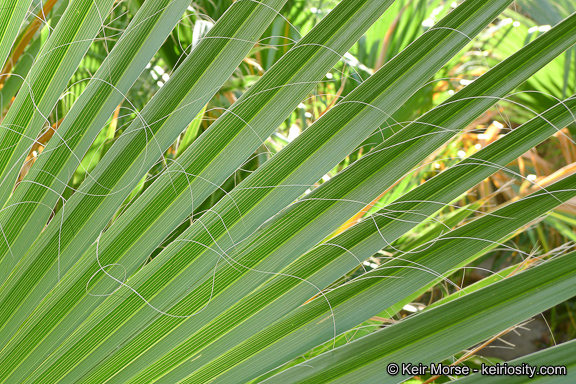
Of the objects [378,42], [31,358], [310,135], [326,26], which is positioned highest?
[378,42]

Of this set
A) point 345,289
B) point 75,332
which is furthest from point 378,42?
point 75,332

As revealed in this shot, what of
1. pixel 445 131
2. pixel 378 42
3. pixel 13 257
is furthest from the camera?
pixel 378 42

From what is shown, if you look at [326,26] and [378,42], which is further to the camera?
[378,42]

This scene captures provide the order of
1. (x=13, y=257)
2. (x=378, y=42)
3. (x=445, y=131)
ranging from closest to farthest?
(x=445, y=131) < (x=13, y=257) < (x=378, y=42)

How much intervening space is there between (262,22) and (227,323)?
0.34m

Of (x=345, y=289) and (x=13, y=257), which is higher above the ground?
(x=345, y=289)

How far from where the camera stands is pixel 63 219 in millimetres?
484

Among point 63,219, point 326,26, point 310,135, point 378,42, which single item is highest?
point 378,42

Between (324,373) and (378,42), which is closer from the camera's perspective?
(324,373)

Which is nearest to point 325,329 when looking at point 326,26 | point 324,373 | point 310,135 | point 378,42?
point 324,373

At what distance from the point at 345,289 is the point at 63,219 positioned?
1.14 ft

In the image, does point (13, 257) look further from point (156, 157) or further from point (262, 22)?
point (262, 22)

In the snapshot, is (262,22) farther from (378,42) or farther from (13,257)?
(378,42)

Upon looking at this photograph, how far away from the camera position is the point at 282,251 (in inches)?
17.6
